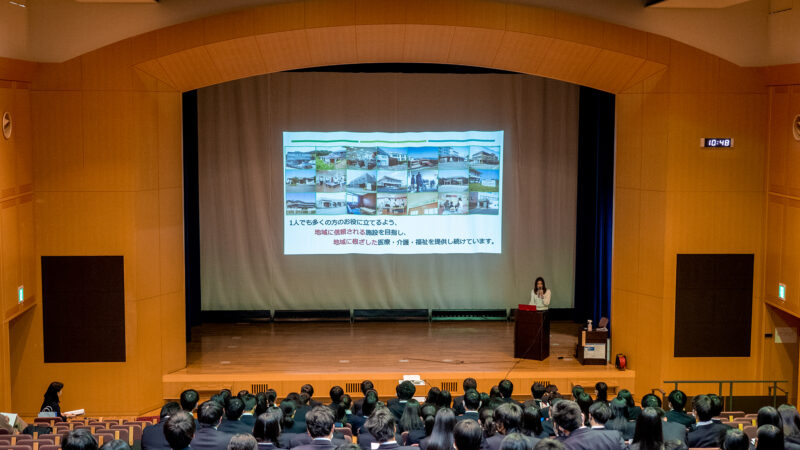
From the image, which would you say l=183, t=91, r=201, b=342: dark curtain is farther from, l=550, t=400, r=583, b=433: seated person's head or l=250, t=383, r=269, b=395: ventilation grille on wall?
l=550, t=400, r=583, b=433: seated person's head

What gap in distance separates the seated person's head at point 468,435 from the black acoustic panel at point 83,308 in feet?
23.5

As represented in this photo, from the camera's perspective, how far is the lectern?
37.3 feet

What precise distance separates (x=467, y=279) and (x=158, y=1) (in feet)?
21.6

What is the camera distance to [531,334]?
37.5 feet

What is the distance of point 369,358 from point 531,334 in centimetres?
224

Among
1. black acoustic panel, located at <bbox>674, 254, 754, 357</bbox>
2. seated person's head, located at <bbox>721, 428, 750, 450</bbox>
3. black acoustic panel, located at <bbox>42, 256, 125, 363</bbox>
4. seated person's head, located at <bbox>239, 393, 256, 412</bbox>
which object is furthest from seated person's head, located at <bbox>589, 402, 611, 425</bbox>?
black acoustic panel, located at <bbox>42, 256, 125, 363</bbox>

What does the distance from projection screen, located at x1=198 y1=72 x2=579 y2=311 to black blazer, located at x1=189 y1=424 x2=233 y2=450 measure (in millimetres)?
7987

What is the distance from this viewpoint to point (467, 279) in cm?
1383

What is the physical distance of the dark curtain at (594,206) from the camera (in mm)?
12195

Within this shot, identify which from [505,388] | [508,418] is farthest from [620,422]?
[508,418]

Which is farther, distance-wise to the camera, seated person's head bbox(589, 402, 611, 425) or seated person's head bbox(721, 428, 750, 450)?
seated person's head bbox(589, 402, 611, 425)

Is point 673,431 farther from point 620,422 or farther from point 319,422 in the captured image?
point 319,422

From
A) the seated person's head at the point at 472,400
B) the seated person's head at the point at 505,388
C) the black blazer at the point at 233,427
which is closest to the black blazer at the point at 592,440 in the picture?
the seated person's head at the point at 472,400

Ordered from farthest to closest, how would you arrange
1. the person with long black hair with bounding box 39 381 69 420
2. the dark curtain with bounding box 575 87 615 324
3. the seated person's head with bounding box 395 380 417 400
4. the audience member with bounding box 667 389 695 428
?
the dark curtain with bounding box 575 87 615 324
the person with long black hair with bounding box 39 381 69 420
the seated person's head with bounding box 395 380 417 400
the audience member with bounding box 667 389 695 428
